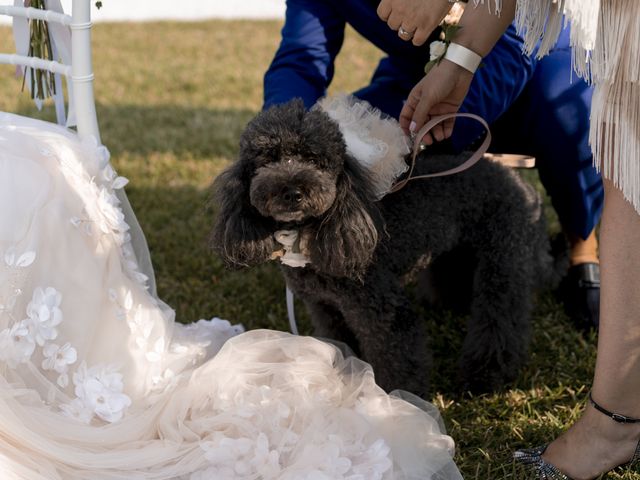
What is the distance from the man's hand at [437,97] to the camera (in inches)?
68.3

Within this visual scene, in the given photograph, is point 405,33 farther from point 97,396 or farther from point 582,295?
point 582,295

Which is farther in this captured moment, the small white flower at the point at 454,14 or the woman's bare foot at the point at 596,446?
the small white flower at the point at 454,14

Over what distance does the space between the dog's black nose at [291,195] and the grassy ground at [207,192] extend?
1.93ft

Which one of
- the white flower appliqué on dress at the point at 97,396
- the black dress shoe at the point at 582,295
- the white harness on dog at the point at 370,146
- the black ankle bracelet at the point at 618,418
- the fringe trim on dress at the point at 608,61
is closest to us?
A: the fringe trim on dress at the point at 608,61

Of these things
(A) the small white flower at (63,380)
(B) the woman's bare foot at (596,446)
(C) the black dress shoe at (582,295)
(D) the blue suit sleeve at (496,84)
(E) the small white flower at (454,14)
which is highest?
(E) the small white flower at (454,14)

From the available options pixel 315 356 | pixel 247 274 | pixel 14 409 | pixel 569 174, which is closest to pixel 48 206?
pixel 14 409

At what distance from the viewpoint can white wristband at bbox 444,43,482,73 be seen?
1673 millimetres

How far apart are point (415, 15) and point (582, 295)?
1282 mm

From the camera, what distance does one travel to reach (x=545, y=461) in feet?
5.45

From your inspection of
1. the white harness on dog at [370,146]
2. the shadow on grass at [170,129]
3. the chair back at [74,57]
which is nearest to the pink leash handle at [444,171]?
the white harness on dog at [370,146]

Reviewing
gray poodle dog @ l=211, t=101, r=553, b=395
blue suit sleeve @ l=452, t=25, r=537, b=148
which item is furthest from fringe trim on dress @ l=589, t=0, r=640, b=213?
blue suit sleeve @ l=452, t=25, r=537, b=148

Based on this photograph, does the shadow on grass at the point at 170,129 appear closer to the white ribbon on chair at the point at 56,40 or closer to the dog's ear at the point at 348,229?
the white ribbon on chair at the point at 56,40

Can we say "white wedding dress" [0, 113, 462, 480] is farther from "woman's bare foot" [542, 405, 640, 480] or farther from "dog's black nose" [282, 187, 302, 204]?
"dog's black nose" [282, 187, 302, 204]

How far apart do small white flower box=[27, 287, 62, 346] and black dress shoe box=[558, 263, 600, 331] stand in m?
1.59
